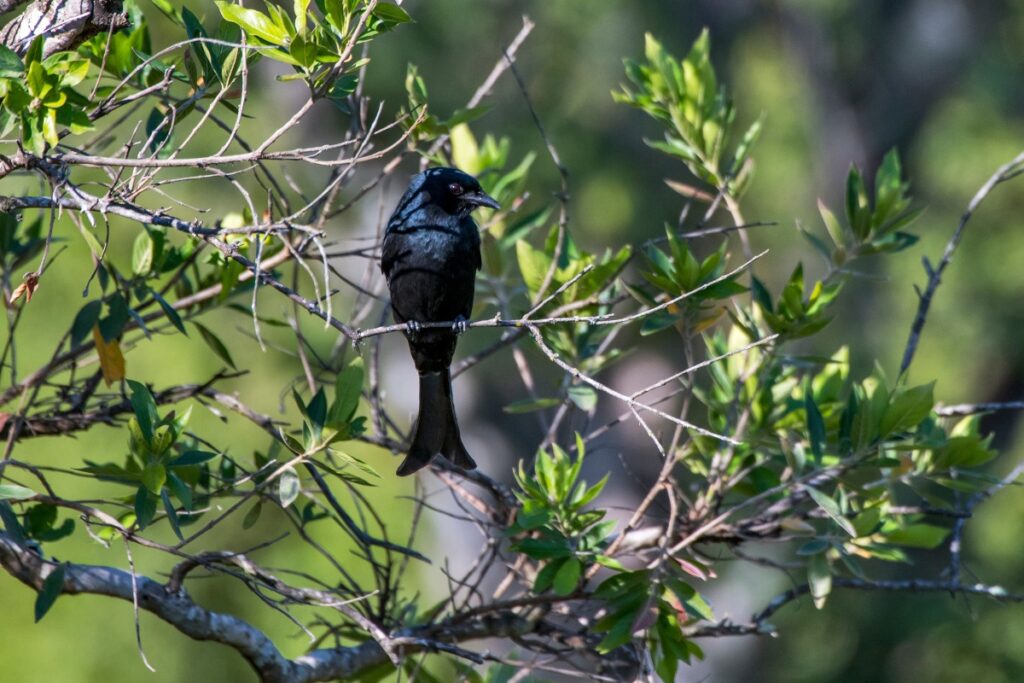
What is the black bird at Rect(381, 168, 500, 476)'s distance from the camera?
3.40m

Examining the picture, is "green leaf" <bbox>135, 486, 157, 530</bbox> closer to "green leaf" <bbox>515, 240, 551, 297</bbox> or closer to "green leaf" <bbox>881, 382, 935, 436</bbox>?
"green leaf" <bbox>515, 240, 551, 297</bbox>

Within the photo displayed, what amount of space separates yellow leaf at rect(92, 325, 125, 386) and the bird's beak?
1.12 m

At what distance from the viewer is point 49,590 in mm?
Result: 2303

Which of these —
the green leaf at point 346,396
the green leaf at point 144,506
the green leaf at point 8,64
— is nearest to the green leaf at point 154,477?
the green leaf at point 144,506

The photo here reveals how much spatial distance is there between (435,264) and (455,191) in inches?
9.1

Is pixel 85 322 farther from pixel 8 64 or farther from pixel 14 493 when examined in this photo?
pixel 8 64

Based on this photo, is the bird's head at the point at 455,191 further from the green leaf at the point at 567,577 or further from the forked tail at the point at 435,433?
the green leaf at the point at 567,577

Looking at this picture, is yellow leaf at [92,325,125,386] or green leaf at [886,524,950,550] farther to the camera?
green leaf at [886,524,950,550]

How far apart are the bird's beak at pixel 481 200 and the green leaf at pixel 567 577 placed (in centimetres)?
113

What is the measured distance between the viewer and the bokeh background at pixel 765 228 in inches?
326

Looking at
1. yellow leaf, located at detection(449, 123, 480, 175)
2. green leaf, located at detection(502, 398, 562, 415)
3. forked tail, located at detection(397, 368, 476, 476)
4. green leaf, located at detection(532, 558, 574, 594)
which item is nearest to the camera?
green leaf, located at detection(532, 558, 574, 594)

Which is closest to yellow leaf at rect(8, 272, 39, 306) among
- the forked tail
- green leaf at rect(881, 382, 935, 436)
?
the forked tail

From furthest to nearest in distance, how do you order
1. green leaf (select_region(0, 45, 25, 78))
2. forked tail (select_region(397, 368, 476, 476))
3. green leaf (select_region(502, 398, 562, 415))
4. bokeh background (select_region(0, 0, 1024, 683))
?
bokeh background (select_region(0, 0, 1024, 683)), green leaf (select_region(502, 398, 562, 415)), forked tail (select_region(397, 368, 476, 476)), green leaf (select_region(0, 45, 25, 78))

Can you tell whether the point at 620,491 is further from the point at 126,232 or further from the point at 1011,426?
the point at 126,232
